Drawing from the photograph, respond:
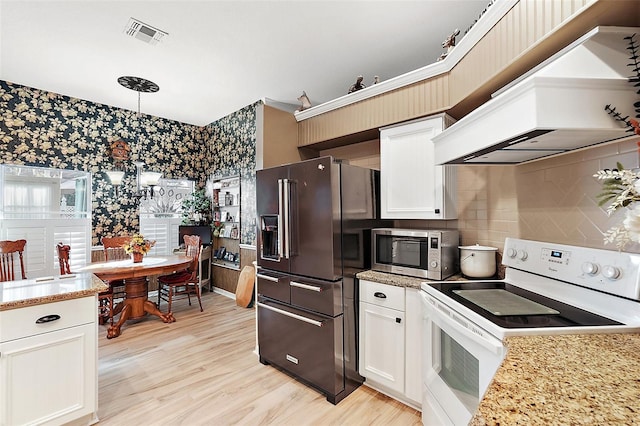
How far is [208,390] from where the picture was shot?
2385 mm

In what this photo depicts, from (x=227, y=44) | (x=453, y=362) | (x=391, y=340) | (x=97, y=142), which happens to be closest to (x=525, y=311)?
(x=453, y=362)

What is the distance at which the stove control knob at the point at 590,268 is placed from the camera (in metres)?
1.35

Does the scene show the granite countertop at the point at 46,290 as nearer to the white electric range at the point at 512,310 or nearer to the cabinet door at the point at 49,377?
the cabinet door at the point at 49,377

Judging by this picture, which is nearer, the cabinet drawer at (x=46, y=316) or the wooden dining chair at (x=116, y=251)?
the cabinet drawer at (x=46, y=316)

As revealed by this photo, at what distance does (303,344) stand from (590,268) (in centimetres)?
190

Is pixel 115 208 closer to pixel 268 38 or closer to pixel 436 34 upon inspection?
pixel 268 38

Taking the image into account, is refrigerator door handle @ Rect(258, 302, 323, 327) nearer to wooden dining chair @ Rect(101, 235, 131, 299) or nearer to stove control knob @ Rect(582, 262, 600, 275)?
stove control knob @ Rect(582, 262, 600, 275)

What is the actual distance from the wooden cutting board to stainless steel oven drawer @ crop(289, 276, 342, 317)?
196 cm

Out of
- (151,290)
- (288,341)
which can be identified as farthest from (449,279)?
(151,290)

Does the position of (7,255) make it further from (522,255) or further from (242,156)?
(522,255)

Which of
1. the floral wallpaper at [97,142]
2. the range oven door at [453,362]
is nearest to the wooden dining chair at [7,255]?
the floral wallpaper at [97,142]

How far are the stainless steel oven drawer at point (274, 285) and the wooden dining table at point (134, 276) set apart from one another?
1.49m

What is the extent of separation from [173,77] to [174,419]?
3355 mm

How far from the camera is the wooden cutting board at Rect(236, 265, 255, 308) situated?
431cm
